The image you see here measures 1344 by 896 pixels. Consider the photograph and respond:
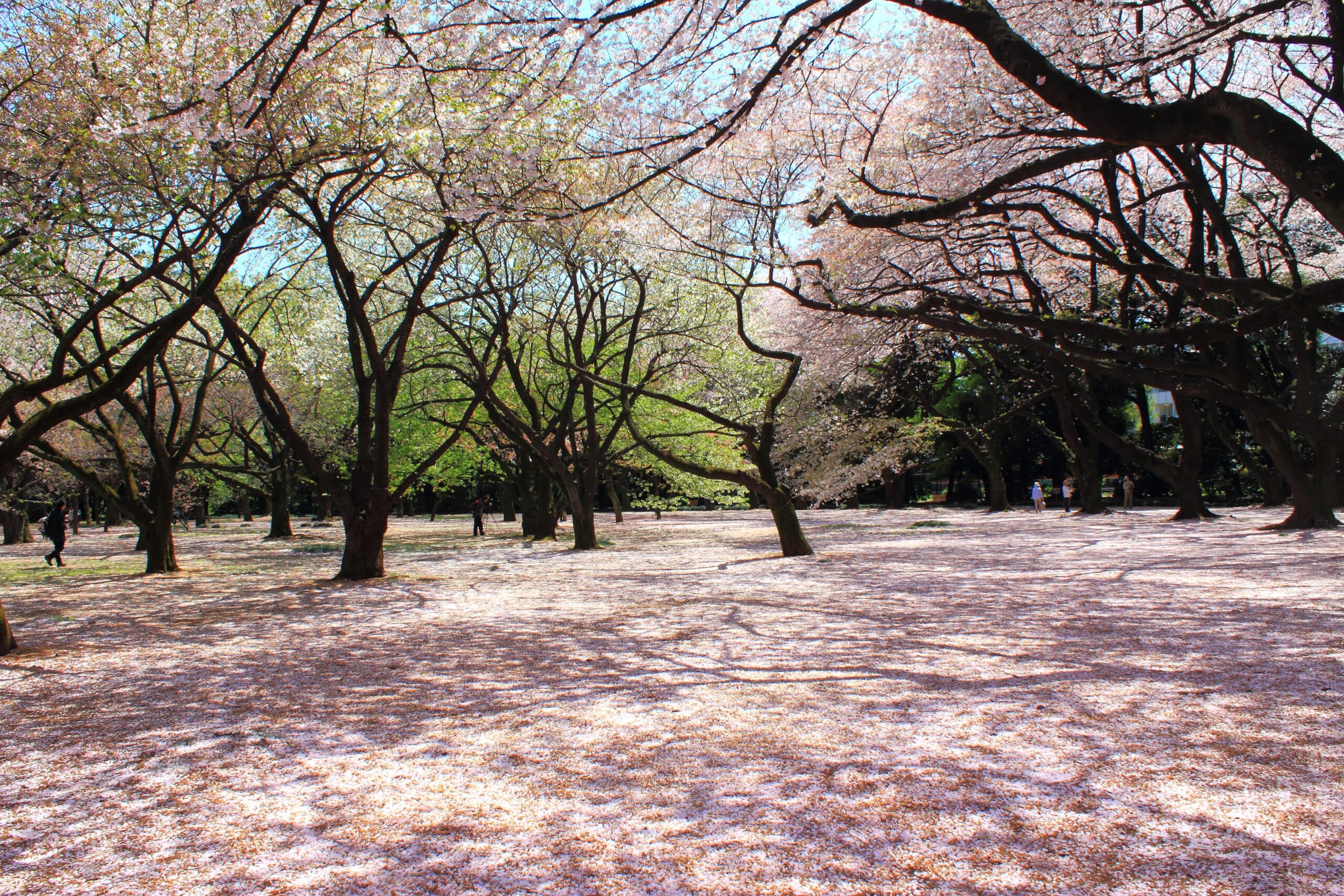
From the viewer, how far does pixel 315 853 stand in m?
3.21

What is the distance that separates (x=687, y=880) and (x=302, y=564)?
17.2 metres

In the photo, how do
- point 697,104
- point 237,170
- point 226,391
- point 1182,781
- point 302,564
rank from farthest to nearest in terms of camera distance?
point 226,391 → point 302,564 → point 237,170 → point 697,104 → point 1182,781

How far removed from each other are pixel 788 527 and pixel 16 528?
1244 inches

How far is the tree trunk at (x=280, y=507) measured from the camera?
97.9ft

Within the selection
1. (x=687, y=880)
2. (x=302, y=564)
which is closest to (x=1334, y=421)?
(x=687, y=880)

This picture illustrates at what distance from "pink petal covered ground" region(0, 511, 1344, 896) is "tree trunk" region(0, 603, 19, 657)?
161 millimetres

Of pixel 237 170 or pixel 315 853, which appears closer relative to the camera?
pixel 315 853

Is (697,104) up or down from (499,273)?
down

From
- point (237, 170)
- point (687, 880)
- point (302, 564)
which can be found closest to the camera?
point (687, 880)

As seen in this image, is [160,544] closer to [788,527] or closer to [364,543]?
[364,543]

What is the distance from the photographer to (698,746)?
4.39 m

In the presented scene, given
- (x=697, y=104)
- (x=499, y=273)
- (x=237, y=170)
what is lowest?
(x=697, y=104)

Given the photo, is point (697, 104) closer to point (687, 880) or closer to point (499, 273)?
point (687, 880)

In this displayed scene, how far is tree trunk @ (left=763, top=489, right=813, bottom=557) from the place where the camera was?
51.5ft
